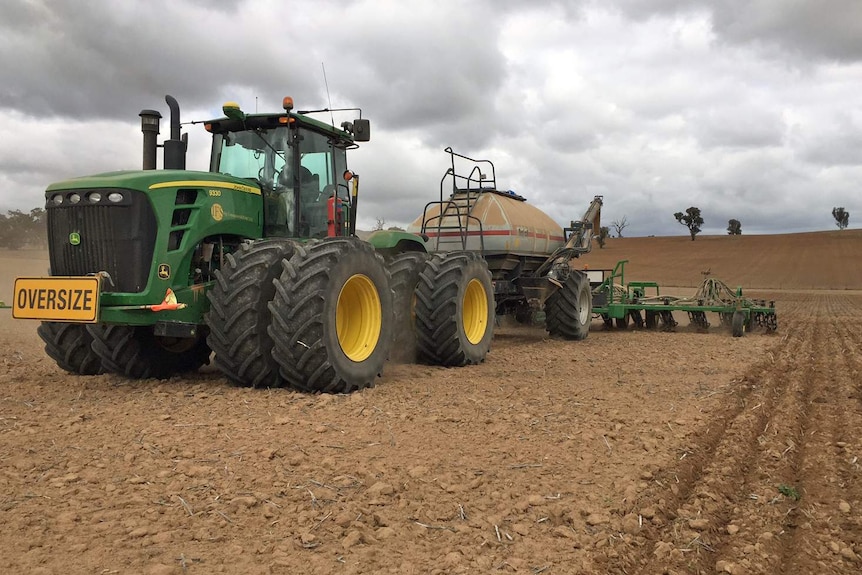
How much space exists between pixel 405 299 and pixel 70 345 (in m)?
3.45

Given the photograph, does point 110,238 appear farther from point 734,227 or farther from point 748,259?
point 734,227

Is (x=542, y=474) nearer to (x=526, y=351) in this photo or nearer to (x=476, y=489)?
(x=476, y=489)

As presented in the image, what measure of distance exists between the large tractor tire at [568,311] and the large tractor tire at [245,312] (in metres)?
7.20

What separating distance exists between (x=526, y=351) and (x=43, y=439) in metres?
6.87

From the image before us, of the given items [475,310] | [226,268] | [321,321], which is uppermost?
[226,268]

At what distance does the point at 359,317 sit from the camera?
260 inches

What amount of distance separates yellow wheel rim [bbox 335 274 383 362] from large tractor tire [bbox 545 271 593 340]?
6052 millimetres

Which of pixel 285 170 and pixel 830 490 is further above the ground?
pixel 285 170

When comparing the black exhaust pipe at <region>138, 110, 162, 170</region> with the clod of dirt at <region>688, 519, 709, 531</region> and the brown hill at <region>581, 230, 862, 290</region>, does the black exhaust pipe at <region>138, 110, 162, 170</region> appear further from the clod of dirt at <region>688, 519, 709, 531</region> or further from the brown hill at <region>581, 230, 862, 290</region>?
the brown hill at <region>581, 230, 862, 290</region>

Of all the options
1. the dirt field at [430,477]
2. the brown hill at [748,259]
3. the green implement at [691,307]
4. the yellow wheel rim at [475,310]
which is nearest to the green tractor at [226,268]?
the dirt field at [430,477]

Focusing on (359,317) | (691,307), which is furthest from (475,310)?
(691,307)

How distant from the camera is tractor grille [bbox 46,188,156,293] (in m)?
5.51

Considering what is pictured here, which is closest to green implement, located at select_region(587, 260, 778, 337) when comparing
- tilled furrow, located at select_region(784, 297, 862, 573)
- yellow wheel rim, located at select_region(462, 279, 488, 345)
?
yellow wheel rim, located at select_region(462, 279, 488, 345)

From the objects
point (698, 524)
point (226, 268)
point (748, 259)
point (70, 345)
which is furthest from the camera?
point (748, 259)
